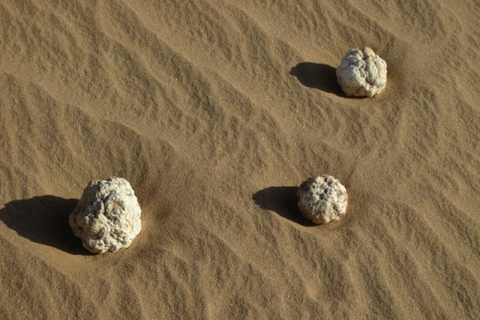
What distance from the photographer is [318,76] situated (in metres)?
3.63

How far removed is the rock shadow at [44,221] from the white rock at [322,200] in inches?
38.5

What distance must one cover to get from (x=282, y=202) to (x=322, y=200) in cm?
20

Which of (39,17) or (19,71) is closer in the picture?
(19,71)

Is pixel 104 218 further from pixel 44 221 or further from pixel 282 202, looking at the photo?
pixel 282 202

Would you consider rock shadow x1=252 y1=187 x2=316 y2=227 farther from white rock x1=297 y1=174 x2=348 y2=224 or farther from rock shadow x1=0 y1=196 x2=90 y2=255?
rock shadow x1=0 y1=196 x2=90 y2=255

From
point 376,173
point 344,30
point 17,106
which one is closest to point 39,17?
point 17,106

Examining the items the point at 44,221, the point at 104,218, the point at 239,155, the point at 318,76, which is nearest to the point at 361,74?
the point at 318,76

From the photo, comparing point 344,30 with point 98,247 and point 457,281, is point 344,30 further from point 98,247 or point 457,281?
point 98,247

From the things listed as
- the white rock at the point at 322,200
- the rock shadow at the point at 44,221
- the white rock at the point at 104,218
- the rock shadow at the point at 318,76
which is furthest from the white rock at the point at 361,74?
the rock shadow at the point at 44,221

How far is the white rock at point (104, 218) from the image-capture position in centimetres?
282

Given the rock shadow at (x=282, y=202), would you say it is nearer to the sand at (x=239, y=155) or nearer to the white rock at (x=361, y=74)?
the sand at (x=239, y=155)

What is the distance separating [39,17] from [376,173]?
1929 mm

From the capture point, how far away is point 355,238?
307cm

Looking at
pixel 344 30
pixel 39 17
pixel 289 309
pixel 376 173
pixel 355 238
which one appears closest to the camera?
pixel 289 309
